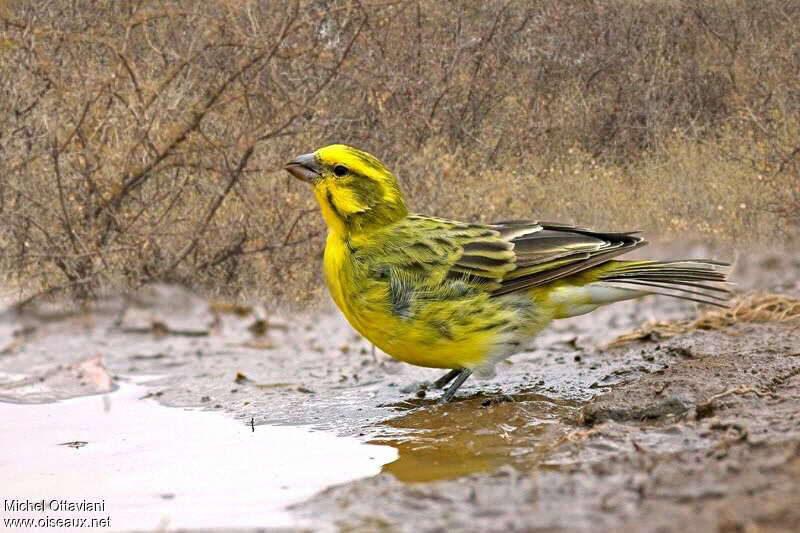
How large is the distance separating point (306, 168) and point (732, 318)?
277cm

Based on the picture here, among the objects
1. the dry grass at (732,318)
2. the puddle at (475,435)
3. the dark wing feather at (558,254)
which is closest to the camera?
the puddle at (475,435)

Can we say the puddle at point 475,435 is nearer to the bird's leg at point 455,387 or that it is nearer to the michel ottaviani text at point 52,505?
the bird's leg at point 455,387

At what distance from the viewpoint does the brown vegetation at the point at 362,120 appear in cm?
545

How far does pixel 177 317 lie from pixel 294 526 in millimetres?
4160

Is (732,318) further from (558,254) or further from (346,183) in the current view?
(346,183)

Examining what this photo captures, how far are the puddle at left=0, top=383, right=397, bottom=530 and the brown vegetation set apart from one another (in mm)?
1498

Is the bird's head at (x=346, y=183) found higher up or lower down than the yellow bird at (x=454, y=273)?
higher up

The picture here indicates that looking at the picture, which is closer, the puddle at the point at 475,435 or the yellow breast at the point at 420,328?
the puddle at the point at 475,435

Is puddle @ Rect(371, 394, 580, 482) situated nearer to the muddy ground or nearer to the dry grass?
the muddy ground

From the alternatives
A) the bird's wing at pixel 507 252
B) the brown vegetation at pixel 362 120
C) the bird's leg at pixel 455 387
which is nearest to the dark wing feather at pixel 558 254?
the bird's wing at pixel 507 252

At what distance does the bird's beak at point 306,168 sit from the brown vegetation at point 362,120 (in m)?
0.96

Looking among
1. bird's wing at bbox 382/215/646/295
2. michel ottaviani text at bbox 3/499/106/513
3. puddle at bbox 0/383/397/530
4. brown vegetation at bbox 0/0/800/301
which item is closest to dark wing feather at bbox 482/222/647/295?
bird's wing at bbox 382/215/646/295

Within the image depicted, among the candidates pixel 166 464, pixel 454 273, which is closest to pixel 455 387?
pixel 454 273

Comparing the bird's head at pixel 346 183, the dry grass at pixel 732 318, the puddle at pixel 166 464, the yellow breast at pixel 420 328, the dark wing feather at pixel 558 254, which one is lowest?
the puddle at pixel 166 464
